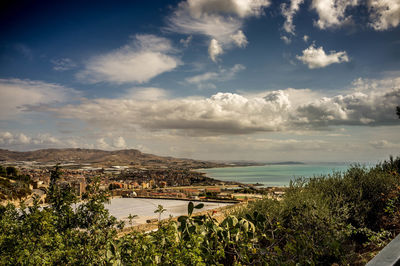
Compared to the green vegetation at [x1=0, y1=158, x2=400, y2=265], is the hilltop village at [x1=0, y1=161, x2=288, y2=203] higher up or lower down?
lower down

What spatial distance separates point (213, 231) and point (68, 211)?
1820mm

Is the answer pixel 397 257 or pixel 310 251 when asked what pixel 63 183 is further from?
pixel 397 257

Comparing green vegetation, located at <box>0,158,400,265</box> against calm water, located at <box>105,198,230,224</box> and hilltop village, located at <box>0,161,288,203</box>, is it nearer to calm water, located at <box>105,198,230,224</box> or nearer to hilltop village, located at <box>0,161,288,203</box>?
hilltop village, located at <box>0,161,288,203</box>

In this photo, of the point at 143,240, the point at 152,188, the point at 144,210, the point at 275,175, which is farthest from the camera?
the point at 275,175

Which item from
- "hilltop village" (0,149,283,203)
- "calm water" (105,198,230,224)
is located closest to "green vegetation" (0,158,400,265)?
"hilltop village" (0,149,283,203)

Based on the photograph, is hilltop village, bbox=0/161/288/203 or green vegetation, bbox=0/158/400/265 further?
hilltop village, bbox=0/161/288/203

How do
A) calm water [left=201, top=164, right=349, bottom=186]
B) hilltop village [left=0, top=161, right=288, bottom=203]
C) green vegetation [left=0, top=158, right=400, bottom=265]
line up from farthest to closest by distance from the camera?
calm water [left=201, top=164, right=349, bottom=186]
hilltop village [left=0, top=161, right=288, bottom=203]
green vegetation [left=0, top=158, right=400, bottom=265]

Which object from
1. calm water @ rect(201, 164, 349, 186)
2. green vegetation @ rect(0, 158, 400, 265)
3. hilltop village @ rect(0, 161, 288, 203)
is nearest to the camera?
green vegetation @ rect(0, 158, 400, 265)

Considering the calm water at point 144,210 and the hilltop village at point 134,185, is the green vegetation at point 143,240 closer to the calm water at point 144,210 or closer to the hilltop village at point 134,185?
the hilltop village at point 134,185

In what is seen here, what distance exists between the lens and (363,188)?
23.2ft

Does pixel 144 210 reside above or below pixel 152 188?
above

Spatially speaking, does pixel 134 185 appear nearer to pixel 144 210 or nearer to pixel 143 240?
pixel 144 210

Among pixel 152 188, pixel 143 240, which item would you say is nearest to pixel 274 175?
pixel 152 188

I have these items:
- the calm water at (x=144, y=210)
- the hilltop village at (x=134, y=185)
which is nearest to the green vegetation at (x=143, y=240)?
the hilltop village at (x=134, y=185)
